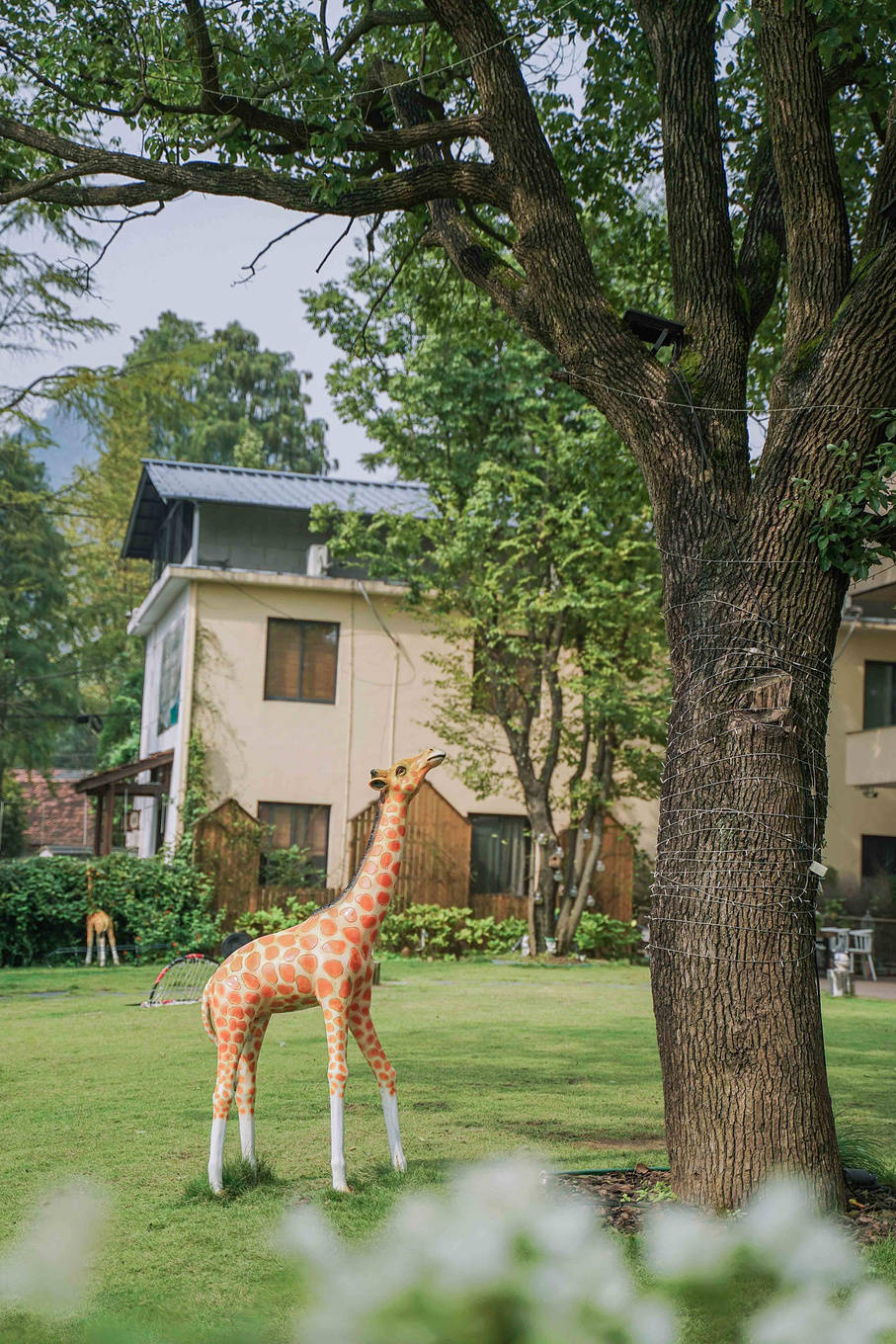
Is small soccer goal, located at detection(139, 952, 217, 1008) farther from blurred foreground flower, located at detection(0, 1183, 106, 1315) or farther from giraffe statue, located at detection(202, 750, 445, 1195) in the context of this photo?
blurred foreground flower, located at detection(0, 1183, 106, 1315)

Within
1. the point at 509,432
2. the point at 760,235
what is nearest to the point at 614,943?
the point at 509,432

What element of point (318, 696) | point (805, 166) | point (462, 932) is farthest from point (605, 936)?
point (805, 166)

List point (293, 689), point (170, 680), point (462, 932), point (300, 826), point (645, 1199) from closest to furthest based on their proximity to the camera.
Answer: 1. point (645, 1199)
2. point (462, 932)
3. point (300, 826)
4. point (293, 689)
5. point (170, 680)

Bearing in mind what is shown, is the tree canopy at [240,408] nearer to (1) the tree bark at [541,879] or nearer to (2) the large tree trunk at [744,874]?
(1) the tree bark at [541,879]

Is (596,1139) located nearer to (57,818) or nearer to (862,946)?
(862,946)

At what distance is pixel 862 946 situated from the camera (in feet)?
74.4

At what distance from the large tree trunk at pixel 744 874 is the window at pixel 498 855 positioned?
18.6m

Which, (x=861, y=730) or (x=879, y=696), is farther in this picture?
(x=879, y=696)

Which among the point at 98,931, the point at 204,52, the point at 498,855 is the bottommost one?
the point at 98,931

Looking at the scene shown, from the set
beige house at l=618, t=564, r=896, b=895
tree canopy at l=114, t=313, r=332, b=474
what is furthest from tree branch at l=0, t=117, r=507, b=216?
tree canopy at l=114, t=313, r=332, b=474

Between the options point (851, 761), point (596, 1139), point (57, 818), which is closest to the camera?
point (596, 1139)

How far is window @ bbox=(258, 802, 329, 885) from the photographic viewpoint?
2434 centimetres

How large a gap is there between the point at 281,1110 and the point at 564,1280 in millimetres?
7785

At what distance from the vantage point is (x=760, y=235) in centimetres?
770
